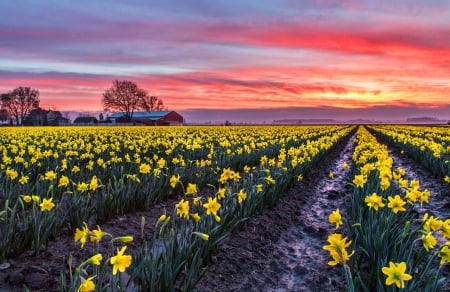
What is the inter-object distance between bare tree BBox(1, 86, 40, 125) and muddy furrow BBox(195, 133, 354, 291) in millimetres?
116120

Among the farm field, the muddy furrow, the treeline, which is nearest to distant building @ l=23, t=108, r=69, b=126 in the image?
the treeline

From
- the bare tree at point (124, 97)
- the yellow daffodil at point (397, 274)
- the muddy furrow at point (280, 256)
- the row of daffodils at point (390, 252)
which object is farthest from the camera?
the bare tree at point (124, 97)

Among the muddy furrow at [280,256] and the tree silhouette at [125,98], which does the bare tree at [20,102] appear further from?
the muddy furrow at [280,256]

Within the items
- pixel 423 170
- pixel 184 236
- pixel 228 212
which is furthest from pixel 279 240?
pixel 423 170

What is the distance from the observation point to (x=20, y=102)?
362 feet

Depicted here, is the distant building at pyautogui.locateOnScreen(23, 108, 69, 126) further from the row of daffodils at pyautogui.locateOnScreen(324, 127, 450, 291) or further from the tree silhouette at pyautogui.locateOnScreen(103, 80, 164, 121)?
the row of daffodils at pyautogui.locateOnScreen(324, 127, 450, 291)

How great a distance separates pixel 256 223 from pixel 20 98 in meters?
118

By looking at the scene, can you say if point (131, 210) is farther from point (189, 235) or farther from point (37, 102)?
point (37, 102)

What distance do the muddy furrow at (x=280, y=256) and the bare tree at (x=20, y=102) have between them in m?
116

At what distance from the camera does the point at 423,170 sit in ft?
42.9

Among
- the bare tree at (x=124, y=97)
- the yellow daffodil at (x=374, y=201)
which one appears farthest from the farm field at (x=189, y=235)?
the bare tree at (x=124, y=97)

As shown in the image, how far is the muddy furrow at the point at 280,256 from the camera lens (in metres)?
4.19

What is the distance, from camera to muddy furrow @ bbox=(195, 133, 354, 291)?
419cm

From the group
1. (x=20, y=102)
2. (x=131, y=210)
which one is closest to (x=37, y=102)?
(x=20, y=102)
